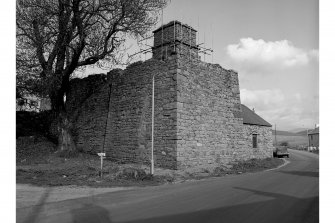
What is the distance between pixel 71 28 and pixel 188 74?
5.91 metres

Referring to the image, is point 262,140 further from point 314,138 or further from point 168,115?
point 314,138

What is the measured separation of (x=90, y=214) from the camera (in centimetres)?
604

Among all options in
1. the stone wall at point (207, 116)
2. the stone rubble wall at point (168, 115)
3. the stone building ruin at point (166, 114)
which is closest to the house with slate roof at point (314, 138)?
the stone building ruin at point (166, 114)

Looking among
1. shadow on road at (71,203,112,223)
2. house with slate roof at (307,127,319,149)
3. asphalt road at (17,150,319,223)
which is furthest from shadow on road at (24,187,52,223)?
house with slate roof at (307,127,319,149)

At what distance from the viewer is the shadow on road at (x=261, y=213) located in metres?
5.44

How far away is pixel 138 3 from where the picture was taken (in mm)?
14906

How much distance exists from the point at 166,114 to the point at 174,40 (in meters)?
8.18

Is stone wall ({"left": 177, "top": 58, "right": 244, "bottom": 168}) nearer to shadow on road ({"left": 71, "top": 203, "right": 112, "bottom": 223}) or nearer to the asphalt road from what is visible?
the asphalt road

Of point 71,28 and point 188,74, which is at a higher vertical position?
point 71,28

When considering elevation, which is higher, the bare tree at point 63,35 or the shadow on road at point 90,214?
the bare tree at point 63,35

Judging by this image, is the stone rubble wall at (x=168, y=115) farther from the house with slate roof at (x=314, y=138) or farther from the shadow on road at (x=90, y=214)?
the house with slate roof at (x=314, y=138)

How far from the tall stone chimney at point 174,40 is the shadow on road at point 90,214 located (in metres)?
14.8

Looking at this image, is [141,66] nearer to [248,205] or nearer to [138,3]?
[138,3]

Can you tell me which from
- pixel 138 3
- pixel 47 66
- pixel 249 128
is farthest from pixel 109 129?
pixel 249 128
